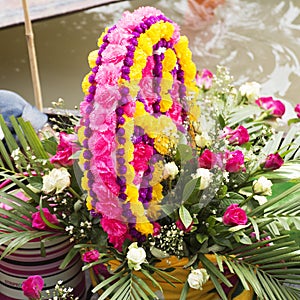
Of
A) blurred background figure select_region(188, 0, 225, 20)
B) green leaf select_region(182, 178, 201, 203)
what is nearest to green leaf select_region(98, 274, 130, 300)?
green leaf select_region(182, 178, 201, 203)

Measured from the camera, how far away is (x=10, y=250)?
813mm

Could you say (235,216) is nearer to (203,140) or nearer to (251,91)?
(203,140)

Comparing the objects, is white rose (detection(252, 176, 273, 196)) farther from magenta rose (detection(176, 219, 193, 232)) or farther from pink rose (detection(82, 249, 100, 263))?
pink rose (detection(82, 249, 100, 263))

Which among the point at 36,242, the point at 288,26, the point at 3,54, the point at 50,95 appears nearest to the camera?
the point at 36,242

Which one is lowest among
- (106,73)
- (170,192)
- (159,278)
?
(159,278)

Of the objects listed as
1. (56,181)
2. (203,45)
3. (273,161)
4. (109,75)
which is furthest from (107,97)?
(203,45)

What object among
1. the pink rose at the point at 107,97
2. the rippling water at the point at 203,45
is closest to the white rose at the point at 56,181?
the pink rose at the point at 107,97

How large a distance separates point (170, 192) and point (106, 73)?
0.18 metres

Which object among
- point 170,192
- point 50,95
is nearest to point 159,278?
point 170,192

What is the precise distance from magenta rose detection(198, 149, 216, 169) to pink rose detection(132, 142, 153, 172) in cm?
7

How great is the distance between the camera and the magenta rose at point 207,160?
763mm

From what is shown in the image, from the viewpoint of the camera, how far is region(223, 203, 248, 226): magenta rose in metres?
0.71

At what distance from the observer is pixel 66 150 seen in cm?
80

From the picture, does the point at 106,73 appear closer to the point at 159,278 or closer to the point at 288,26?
the point at 159,278
